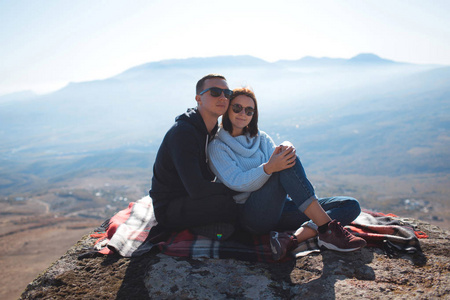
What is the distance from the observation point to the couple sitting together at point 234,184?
3734mm

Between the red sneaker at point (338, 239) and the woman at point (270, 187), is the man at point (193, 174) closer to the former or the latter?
the woman at point (270, 187)

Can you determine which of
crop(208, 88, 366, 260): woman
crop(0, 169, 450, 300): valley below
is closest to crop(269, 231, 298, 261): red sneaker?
crop(208, 88, 366, 260): woman

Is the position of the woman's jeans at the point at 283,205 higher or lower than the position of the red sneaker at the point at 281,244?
higher

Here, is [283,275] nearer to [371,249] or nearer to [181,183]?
[371,249]

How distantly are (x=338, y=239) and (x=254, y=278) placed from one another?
1202 mm

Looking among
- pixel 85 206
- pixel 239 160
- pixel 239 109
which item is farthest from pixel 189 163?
pixel 85 206

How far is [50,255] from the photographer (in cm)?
6100

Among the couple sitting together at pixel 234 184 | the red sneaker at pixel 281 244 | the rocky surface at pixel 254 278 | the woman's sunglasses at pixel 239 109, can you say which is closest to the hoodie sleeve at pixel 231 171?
the couple sitting together at pixel 234 184

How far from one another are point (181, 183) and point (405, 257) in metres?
3.17

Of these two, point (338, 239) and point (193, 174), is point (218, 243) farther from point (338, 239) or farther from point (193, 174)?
point (338, 239)

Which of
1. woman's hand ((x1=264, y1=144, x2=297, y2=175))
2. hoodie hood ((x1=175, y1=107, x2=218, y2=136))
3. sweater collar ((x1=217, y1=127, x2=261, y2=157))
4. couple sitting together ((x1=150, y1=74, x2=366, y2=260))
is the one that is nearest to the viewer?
woman's hand ((x1=264, y1=144, x2=297, y2=175))

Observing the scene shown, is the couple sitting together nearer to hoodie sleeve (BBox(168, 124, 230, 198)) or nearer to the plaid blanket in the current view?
hoodie sleeve (BBox(168, 124, 230, 198))

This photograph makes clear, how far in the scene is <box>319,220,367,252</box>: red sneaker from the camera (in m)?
3.69

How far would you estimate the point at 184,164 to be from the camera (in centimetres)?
374
